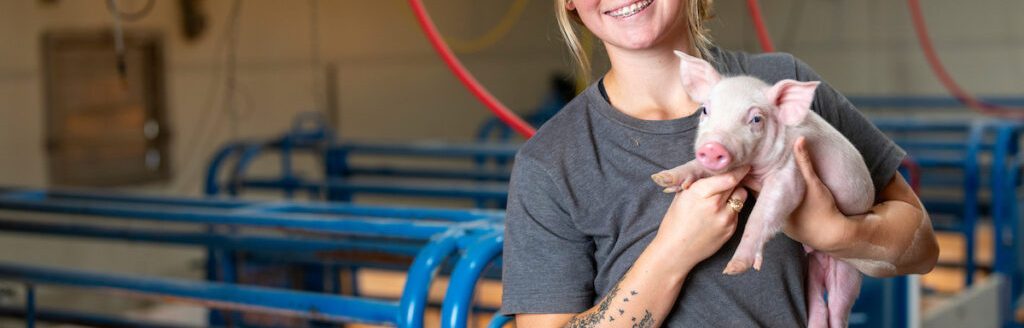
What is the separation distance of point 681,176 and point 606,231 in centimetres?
20

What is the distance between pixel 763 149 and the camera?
4.11 ft

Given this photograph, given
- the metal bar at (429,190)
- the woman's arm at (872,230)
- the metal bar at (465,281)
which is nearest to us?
the woman's arm at (872,230)

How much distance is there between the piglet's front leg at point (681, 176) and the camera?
1208 mm

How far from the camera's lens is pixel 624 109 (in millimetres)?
1441

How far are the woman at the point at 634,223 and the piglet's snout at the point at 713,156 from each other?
0.14 metres

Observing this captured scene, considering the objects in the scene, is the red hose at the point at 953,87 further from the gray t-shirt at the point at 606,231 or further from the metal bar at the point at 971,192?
the gray t-shirt at the point at 606,231

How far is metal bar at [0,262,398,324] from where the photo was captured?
2055 mm

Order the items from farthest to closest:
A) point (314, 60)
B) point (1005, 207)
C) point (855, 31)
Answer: point (855, 31), point (314, 60), point (1005, 207)

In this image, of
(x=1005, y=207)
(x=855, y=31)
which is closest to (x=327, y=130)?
(x=1005, y=207)

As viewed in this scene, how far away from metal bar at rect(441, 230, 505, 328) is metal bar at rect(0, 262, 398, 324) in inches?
5.9

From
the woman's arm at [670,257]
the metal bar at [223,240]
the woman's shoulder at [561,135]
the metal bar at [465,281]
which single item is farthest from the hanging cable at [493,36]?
the woman's arm at [670,257]

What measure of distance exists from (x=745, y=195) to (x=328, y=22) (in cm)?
661

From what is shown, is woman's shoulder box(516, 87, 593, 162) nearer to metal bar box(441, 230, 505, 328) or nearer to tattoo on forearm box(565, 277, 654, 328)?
tattoo on forearm box(565, 277, 654, 328)

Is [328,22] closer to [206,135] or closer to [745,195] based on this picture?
[206,135]
